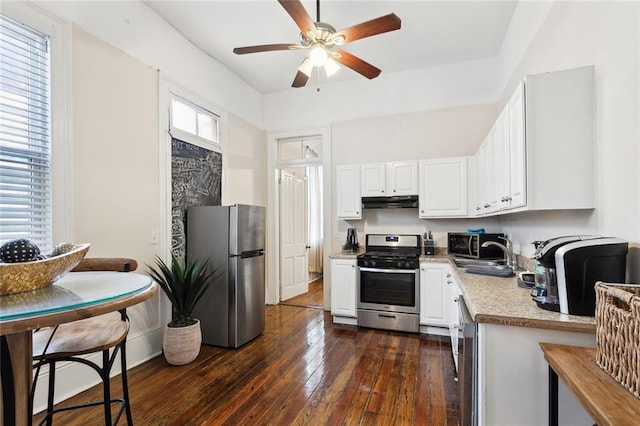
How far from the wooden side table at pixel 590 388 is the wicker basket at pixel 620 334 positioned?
34mm

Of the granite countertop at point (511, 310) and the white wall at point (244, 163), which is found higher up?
the white wall at point (244, 163)

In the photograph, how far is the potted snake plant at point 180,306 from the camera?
8.87 ft

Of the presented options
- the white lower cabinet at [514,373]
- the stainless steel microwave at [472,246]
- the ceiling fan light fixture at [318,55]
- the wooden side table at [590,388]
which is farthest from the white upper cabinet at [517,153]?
the ceiling fan light fixture at [318,55]

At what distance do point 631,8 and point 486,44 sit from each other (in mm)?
2466

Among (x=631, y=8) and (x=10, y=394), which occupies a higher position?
(x=631, y=8)

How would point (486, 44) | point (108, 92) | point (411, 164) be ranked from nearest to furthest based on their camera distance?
point (108, 92)
point (486, 44)
point (411, 164)

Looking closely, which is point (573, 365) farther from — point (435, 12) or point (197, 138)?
point (197, 138)

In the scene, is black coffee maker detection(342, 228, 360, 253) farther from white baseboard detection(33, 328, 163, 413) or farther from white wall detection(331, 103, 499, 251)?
white baseboard detection(33, 328, 163, 413)

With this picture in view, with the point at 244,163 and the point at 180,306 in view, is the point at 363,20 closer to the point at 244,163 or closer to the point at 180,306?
the point at 244,163

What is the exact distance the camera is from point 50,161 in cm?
212

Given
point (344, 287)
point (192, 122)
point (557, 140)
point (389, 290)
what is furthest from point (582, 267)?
point (192, 122)

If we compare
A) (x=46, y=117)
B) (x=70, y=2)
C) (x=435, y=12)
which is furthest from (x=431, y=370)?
(x=70, y=2)

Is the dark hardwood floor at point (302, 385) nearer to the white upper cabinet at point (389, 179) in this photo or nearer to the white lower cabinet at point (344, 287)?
the white lower cabinet at point (344, 287)

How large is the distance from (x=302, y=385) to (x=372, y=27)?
109 inches
